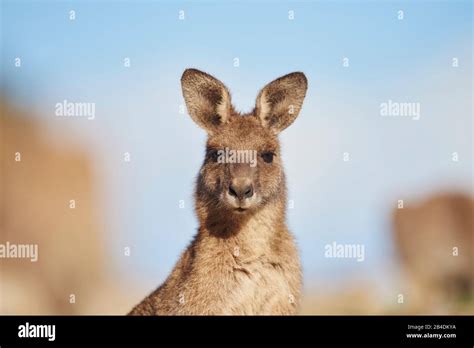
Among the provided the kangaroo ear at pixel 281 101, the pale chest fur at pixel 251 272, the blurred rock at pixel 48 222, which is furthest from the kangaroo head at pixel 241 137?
the blurred rock at pixel 48 222

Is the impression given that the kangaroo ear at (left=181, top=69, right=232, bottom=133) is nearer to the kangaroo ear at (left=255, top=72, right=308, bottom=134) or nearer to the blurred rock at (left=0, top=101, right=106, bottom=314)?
the kangaroo ear at (left=255, top=72, right=308, bottom=134)

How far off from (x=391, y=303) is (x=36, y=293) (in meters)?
6.62

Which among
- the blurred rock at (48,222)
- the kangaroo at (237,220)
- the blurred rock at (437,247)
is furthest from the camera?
the blurred rock at (48,222)

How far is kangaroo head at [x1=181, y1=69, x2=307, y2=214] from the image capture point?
10.0 meters

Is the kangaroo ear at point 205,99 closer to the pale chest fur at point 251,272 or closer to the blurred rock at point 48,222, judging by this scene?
the pale chest fur at point 251,272

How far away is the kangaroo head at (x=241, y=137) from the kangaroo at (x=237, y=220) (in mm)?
11

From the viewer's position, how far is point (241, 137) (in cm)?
1048

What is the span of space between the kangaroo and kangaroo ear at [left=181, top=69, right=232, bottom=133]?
12mm

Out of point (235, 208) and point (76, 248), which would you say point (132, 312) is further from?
point (76, 248)

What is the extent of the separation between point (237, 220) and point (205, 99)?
159cm

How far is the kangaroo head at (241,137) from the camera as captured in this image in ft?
32.9

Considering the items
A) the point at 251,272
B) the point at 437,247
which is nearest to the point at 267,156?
the point at 251,272
